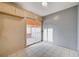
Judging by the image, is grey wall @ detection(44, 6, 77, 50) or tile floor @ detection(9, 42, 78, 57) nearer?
tile floor @ detection(9, 42, 78, 57)

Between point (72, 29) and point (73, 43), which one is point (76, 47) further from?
point (72, 29)

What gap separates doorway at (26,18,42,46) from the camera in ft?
11.7

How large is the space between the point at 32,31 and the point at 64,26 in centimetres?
133

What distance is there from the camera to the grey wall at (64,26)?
2954 millimetres

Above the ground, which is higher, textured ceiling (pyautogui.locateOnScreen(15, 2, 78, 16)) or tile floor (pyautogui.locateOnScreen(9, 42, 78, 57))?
textured ceiling (pyautogui.locateOnScreen(15, 2, 78, 16))

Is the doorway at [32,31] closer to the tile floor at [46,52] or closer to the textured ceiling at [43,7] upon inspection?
the tile floor at [46,52]

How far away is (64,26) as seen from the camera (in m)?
3.23

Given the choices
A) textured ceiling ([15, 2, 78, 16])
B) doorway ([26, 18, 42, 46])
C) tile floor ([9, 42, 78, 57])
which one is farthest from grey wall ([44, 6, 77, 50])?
textured ceiling ([15, 2, 78, 16])

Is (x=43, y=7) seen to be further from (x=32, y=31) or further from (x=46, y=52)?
(x=32, y=31)

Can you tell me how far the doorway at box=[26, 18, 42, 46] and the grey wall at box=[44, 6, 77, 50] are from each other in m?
0.55

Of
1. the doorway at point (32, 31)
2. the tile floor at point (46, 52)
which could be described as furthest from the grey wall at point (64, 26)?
the doorway at point (32, 31)

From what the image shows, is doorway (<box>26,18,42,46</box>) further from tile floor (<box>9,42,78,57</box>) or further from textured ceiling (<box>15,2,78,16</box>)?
textured ceiling (<box>15,2,78,16</box>)

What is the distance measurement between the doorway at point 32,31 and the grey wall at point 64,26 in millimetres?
552

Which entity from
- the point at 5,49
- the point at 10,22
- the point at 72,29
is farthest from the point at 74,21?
the point at 5,49
